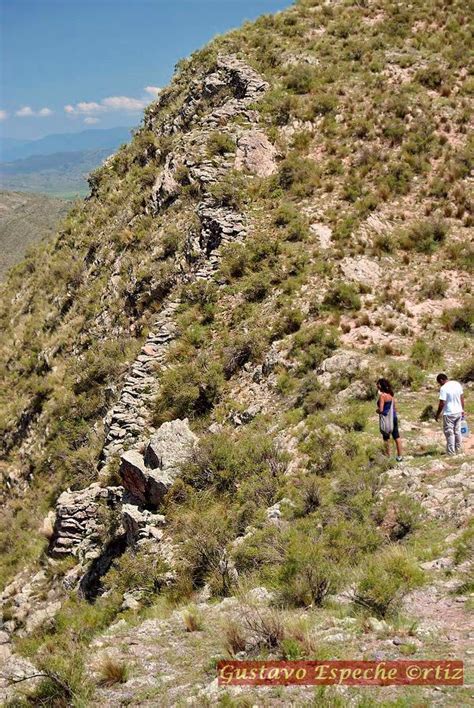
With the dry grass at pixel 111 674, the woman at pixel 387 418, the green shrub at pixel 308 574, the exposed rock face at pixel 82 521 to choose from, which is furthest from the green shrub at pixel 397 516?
the exposed rock face at pixel 82 521

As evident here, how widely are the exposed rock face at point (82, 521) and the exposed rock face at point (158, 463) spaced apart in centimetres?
102

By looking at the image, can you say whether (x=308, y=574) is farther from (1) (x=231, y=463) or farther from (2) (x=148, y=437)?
(2) (x=148, y=437)

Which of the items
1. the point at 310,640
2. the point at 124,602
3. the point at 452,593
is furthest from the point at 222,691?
the point at 124,602

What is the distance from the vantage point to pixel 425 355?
13609 mm

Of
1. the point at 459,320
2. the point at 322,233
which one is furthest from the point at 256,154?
the point at 459,320

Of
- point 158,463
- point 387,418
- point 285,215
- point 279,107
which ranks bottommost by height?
point 158,463

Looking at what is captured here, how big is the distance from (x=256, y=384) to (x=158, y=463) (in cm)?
367

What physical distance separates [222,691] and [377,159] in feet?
64.2

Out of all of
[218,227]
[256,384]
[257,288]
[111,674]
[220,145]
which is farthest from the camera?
[220,145]

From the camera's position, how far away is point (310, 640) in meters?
5.94

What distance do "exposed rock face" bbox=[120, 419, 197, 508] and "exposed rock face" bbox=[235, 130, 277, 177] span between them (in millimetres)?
12683

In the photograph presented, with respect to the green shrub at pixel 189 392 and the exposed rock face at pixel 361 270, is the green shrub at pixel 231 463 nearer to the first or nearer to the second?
the green shrub at pixel 189 392

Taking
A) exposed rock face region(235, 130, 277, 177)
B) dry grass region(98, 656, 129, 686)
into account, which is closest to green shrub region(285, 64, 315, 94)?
exposed rock face region(235, 130, 277, 177)

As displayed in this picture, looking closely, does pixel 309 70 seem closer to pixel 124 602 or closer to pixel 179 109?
pixel 179 109
